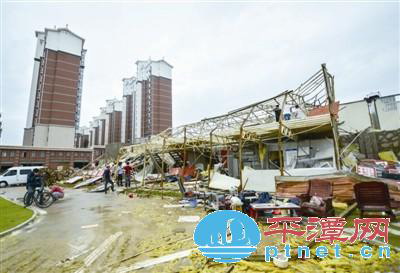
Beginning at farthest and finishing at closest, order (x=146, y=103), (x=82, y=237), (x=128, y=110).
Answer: (x=128, y=110) < (x=146, y=103) < (x=82, y=237)

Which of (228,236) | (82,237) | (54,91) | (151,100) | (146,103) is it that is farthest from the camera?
(146,103)

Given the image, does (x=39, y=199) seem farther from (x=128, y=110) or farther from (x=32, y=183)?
(x=128, y=110)

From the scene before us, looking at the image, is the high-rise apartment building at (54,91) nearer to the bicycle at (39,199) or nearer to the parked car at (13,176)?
the parked car at (13,176)

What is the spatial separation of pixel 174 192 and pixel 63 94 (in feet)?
122

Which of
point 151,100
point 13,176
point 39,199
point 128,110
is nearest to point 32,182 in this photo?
point 39,199

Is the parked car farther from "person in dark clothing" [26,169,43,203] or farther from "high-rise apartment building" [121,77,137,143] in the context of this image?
"high-rise apartment building" [121,77,137,143]

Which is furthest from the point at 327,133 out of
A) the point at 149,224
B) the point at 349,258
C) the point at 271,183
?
the point at 149,224

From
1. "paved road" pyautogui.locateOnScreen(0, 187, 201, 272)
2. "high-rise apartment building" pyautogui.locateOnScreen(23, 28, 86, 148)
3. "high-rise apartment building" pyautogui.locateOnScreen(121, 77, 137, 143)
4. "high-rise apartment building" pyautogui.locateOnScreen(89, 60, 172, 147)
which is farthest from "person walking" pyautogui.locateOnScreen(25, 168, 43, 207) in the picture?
"high-rise apartment building" pyautogui.locateOnScreen(121, 77, 137, 143)

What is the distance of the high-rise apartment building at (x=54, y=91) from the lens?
33.8 meters

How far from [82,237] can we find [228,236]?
4.44m

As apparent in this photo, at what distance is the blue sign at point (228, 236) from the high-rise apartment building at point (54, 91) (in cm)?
4139

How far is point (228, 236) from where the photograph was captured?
203 centimetres

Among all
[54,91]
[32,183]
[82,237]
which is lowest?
[82,237]

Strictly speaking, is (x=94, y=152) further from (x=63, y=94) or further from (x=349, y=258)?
(x=349, y=258)
